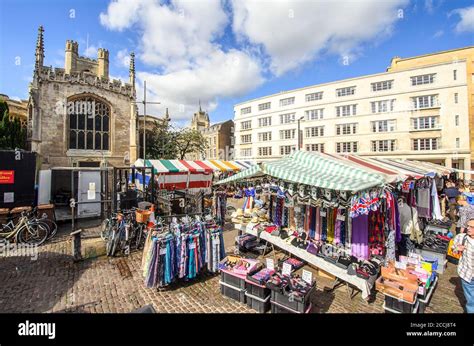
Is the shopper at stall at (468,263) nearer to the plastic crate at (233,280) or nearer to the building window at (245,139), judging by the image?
the plastic crate at (233,280)

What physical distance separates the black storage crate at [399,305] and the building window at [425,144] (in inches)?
1247

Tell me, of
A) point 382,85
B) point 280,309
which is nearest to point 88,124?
point 280,309

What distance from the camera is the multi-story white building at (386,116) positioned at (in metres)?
25.8

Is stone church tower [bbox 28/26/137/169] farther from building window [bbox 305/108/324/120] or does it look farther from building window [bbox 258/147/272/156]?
building window [bbox 305/108/324/120]

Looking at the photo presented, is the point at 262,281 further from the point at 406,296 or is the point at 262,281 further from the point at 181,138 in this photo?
the point at 181,138

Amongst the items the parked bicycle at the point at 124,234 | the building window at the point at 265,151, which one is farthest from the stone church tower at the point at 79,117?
the building window at the point at 265,151

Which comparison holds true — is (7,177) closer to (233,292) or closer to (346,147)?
(233,292)

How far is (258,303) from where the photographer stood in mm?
4246

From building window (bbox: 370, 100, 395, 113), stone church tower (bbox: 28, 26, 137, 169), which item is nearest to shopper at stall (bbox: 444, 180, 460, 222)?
building window (bbox: 370, 100, 395, 113)

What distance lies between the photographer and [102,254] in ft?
23.7

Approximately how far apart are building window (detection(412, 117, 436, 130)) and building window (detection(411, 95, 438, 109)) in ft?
5.12

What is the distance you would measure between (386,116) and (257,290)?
33556mm

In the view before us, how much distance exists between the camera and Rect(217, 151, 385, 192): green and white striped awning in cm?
448
